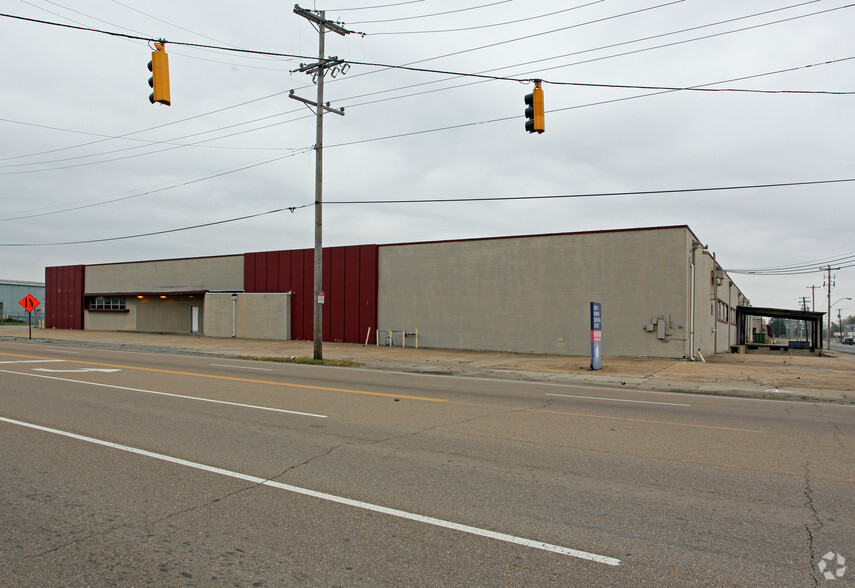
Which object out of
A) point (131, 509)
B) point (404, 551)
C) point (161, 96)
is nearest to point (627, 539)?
point (404, 551)

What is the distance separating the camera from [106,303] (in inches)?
1876

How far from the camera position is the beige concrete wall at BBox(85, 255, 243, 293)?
133ft

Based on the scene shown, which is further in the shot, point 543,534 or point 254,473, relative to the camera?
point 254,473

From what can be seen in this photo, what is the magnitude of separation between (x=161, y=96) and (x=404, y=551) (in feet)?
30.6

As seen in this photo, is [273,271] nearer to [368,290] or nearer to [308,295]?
[308,295]

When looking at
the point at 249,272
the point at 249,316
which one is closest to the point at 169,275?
the point at 249,272

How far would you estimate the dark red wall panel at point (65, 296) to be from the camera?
49406 millimetres

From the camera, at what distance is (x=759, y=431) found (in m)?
8.98

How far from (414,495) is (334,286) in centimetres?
2939

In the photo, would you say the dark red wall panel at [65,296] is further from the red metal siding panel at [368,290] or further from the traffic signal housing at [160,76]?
the traffic signal housing at [160,76]

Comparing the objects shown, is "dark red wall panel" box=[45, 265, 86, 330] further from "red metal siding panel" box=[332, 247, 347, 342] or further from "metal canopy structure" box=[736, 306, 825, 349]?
"metal canopy structure" box=[736, 306, 825, 349]

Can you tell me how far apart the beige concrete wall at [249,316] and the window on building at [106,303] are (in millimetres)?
12355

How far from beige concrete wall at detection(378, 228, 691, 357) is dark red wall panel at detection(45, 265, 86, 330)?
32.1 m

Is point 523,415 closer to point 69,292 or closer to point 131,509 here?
point 131,509
